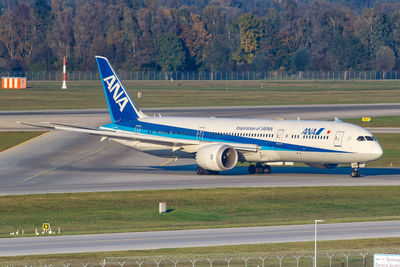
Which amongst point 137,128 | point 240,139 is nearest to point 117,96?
point 137,128

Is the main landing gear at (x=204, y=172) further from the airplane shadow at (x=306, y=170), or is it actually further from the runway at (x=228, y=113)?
the runway at (x=228, y=113)

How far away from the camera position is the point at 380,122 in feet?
373

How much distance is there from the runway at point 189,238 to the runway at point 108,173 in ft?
50.9

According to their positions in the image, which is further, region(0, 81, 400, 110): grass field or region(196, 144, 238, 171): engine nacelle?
region(0, 81, 400, 110): grass field

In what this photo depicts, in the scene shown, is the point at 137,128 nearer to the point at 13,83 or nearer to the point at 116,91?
the point at 116,91

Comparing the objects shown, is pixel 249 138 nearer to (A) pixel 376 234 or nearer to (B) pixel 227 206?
(B) pixel 227 206

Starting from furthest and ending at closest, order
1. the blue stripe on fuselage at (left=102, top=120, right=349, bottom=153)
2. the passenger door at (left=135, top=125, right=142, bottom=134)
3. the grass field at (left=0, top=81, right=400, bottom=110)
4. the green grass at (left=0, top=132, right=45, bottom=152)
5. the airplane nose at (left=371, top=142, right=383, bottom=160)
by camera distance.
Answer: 1. the grass field at (left=0, top=81, right=400, bottom=110)
2. the green grass at (left=0, top=132, right=45, bottom=152)
3. the passenger door at (left=135, top=125, right=142, bottom=134)
4. the blue stripe on fuselage at (left=102, top=120, right=349, bottom=153)
5. the airplane nose at (left=371, top=142, right=383, bottom=160)

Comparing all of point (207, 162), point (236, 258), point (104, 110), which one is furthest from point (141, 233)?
point (104, 110)

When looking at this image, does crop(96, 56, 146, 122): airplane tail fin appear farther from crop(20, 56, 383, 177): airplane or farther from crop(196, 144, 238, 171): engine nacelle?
crop(196, 144, 238, 171): engine nacelle

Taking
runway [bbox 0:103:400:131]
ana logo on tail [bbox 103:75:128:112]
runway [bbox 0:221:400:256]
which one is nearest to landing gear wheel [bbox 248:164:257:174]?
ana logo on tail [bbox 103:75:128:112]

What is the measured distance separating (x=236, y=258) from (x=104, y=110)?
10152cm

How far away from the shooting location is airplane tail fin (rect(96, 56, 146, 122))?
2763 inches

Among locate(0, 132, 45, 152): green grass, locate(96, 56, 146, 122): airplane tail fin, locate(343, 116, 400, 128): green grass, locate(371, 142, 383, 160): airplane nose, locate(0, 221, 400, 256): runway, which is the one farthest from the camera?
locate(343, 116, 400, 128): green grass

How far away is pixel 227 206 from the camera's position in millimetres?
50969
